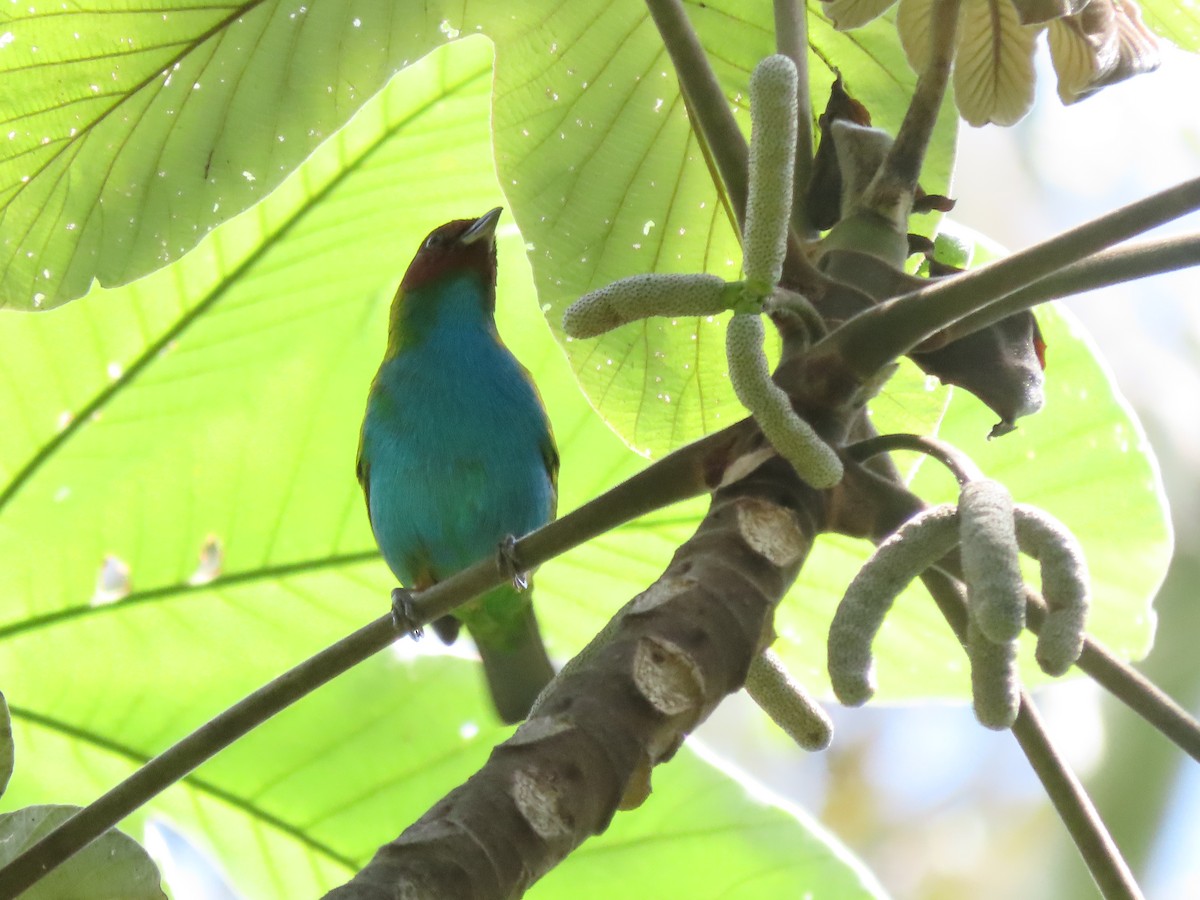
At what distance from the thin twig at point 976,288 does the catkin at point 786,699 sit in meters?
0.30

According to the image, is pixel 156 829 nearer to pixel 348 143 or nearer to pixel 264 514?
pixel 264 514

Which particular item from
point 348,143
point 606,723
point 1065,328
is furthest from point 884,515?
point 348,143

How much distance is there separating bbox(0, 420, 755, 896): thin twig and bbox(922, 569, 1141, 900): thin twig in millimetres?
282

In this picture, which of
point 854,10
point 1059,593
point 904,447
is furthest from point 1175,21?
point 1059,593

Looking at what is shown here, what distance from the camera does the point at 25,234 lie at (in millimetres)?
2027

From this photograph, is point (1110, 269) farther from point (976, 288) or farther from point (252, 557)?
point (252, 557)

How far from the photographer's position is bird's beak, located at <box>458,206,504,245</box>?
2551mm

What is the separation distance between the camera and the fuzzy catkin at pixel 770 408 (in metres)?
1.17

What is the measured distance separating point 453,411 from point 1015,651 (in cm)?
175

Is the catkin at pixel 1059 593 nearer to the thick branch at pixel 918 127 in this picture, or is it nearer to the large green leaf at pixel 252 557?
the thick branch at pixel 918 127

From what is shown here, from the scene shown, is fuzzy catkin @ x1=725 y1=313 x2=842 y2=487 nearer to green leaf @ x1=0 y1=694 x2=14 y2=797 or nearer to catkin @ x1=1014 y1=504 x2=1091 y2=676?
catkin @ x1=1014 y1=504 x2=1091 y2=676

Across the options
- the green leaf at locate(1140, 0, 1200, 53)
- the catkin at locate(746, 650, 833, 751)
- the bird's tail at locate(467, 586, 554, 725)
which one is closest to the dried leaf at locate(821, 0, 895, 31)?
the green leaf at locate(1140, 0, 1200, 53)

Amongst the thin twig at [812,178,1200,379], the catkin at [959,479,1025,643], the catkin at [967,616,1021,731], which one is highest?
the thin twig at [812,178,1200,379]

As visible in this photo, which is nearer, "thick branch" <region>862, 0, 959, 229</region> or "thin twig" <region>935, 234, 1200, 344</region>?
"thin twig" <region>935, 234, 1200, 344</region>
